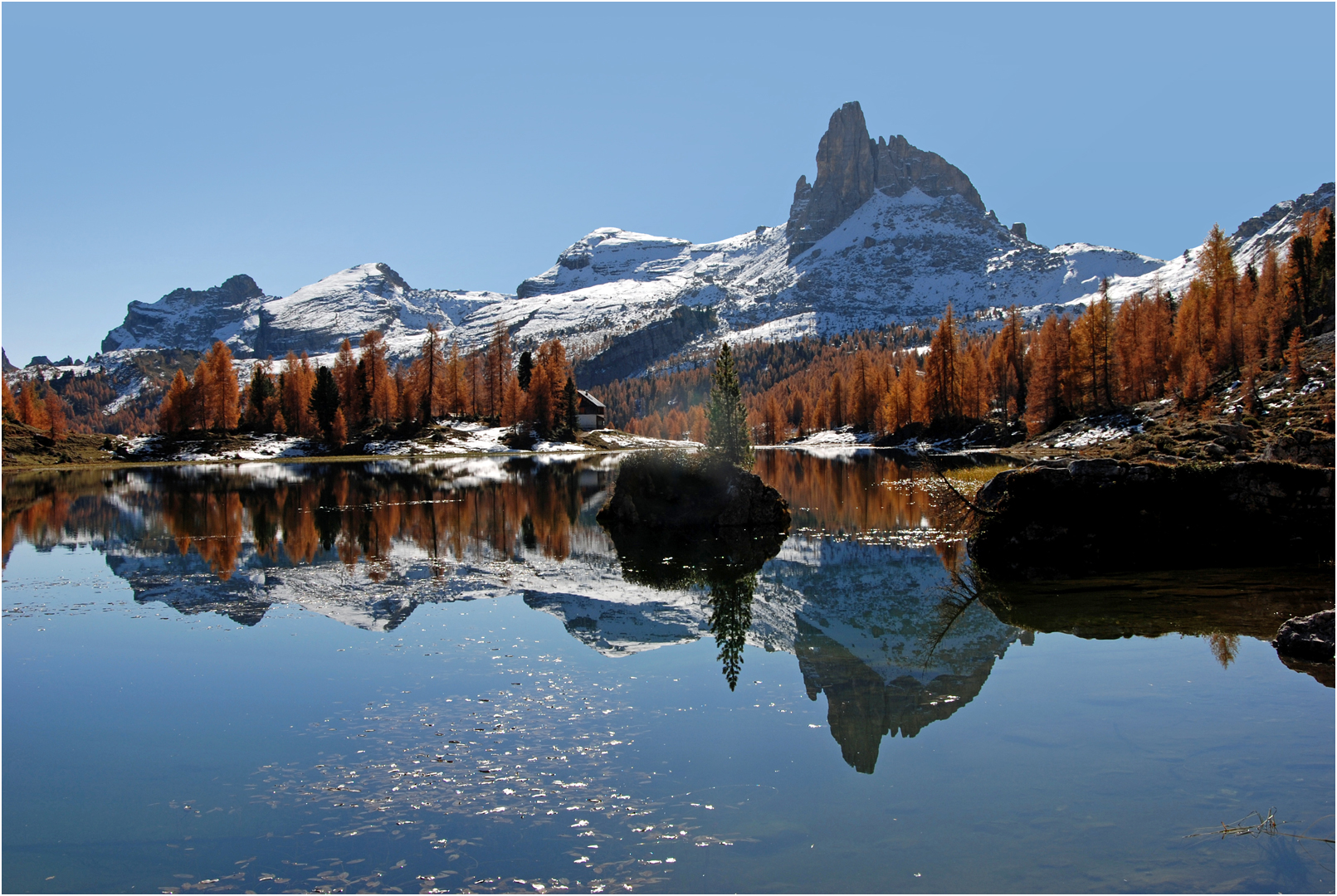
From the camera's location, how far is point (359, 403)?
12438 centimetres

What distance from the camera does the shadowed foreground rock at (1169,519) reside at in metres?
21.7

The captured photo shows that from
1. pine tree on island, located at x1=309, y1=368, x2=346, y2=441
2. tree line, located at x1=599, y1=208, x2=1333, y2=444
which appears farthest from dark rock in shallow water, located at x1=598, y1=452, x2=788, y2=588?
pine tree on island, located at x1=309, y1=368, x2=346, y2=441

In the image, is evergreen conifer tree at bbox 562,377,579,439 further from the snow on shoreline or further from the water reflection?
the water reflection

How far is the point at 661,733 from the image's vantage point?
38.8ft

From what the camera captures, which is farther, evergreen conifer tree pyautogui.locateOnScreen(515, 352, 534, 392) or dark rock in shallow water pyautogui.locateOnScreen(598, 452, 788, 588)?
evergreen conifer tree pyautogui.locateOnScreen(515, 352, 534, 392)

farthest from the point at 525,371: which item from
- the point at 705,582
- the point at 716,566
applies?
the point at 705,582

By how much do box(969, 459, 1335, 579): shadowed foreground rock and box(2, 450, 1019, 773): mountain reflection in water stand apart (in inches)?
126

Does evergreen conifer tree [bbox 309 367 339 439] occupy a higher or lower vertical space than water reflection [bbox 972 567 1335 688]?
higher

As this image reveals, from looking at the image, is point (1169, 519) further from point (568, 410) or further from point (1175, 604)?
point (568, 410)

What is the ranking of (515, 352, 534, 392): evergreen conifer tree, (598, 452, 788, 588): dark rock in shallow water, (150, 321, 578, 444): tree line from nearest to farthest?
(598, 452, 788, 588): dark rock in shallow water → (150, 321, 578, 444): tree line → (515, 352, 534, 392): evergreen conifer tree

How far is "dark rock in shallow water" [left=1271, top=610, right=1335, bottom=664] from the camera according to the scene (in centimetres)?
1352

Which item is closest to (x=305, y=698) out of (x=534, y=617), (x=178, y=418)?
(x=534, y=617)

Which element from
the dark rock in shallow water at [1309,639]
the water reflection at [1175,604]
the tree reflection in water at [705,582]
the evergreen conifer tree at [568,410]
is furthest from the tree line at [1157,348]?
the dark rock in shallow water at [1309,639]

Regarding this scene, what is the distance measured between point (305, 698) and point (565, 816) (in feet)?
22.1
